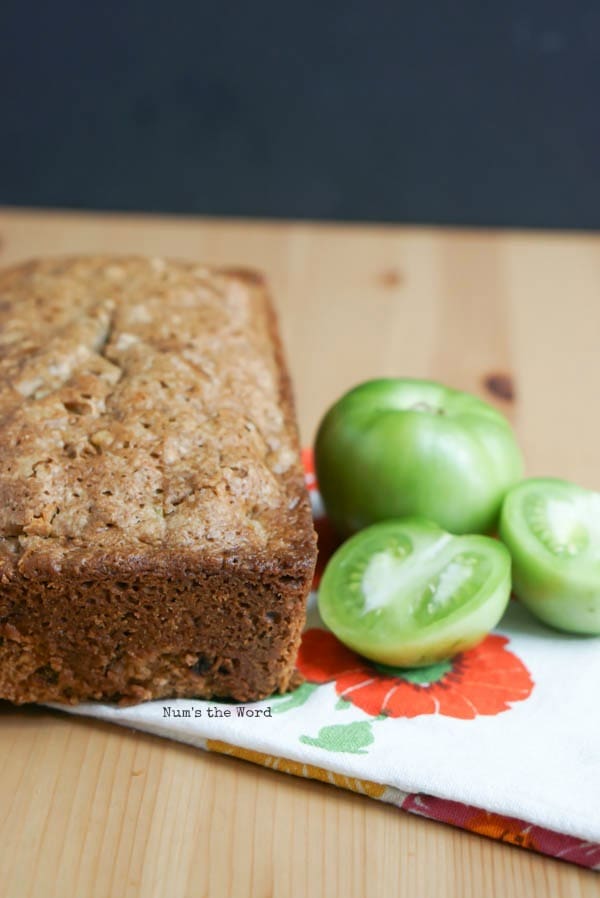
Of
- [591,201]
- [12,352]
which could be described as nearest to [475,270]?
[591,201]

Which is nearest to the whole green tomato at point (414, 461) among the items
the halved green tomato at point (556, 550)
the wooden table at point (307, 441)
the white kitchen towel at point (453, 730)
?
the halved green tomato at point (556, 550)

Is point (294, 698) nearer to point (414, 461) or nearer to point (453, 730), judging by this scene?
point (453, 730)

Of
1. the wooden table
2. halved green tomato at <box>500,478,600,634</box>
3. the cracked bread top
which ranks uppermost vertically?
the cracked bread top

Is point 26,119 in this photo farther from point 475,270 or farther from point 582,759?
point 582,759

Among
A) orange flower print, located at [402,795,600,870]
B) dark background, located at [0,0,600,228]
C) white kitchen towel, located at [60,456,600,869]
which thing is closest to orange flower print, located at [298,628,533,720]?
white kitchen towel, located at [60,456,600,869]

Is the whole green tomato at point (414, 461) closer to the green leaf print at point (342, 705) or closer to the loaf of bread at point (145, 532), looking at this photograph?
the loaf of bread at point (145, 532)

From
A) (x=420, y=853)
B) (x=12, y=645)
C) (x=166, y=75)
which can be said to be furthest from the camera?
(x=166, y=75)

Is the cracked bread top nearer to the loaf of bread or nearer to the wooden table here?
the loaf of bread

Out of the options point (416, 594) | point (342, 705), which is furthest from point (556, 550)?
point (342, 705)
